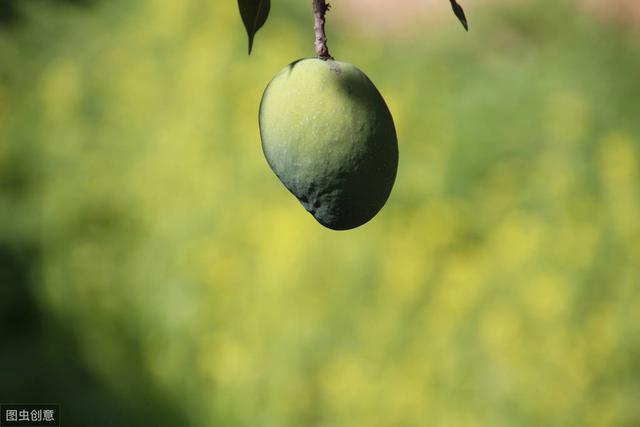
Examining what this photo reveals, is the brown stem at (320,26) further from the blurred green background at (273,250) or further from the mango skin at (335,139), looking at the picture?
the blurred green background at (273,250)

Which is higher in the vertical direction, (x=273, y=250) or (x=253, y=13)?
(x=253, y=13)

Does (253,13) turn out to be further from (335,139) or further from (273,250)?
(273,250)

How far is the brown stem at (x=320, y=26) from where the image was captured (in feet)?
2.33

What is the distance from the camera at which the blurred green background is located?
2.40 metres

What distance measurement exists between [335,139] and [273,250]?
1.88 m

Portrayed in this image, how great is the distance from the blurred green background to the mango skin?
149cm

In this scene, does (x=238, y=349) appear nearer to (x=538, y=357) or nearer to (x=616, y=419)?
(x=538, y=357)

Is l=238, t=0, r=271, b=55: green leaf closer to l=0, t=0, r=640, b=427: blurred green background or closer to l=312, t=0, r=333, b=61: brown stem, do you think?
l=312, t=0, r=333, b=61: brown stem

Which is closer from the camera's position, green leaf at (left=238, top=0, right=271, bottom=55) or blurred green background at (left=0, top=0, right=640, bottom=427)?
green leaf at (left=238, top=0, right=271, bottom=55)

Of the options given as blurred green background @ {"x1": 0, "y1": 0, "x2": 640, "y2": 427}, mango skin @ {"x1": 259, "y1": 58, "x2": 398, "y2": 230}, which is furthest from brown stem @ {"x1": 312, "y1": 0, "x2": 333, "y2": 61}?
blurred green background @ {"x1": 0, "y1": 0, "x2": 640, "y2": 427}

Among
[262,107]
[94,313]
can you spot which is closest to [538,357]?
[94,313]

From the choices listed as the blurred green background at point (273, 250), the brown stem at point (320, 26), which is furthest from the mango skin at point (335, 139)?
the blurred green background at point (273, 250)

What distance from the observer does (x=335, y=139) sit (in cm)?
74

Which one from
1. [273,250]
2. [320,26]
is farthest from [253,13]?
[273,250]
